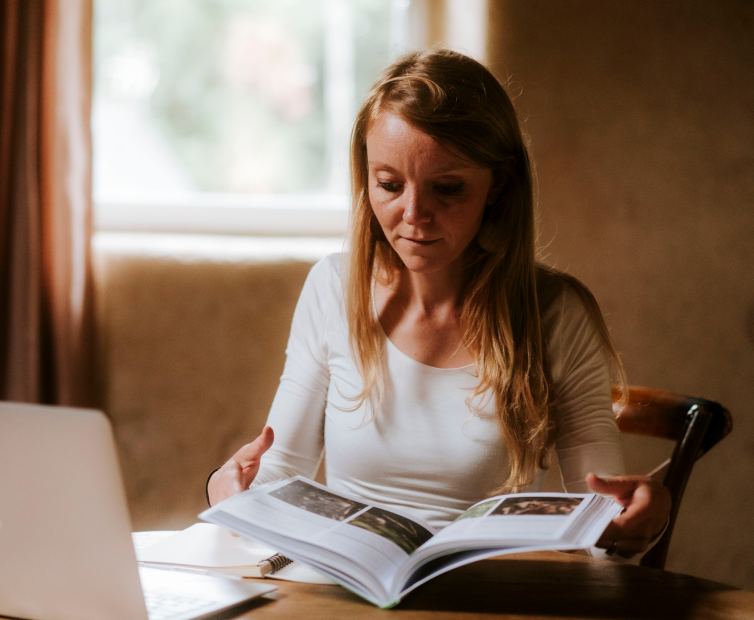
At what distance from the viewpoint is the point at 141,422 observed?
6.89 ft

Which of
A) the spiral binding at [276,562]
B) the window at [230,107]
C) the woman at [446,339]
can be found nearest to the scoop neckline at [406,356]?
the woman at [446,339]

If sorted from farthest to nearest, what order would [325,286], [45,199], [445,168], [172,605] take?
[45,199], [325,286], [445,168], [172,605]

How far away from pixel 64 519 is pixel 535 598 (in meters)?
0.46

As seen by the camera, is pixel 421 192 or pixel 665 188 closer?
pixel 421 192

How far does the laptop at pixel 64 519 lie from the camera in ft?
1.70

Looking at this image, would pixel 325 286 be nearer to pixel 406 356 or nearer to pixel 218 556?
pixel 406 356

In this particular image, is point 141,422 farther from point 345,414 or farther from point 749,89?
point 749,89

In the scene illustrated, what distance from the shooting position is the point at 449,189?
1046 millimetres

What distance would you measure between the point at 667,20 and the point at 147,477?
82.8 inches

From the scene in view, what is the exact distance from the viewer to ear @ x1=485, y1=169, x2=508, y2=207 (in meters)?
1.13

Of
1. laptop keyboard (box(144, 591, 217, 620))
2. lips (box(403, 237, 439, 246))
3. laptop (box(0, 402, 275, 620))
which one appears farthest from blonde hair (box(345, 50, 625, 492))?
laptop (box(0, 402, 275, 620))

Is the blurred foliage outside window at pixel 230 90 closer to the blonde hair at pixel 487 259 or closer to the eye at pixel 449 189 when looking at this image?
the blonde hair at pixel 487 259

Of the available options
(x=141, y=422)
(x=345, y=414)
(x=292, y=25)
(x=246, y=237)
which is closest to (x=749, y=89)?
(x=292, y=25)

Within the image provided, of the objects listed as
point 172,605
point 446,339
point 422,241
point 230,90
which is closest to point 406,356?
point 446,339
